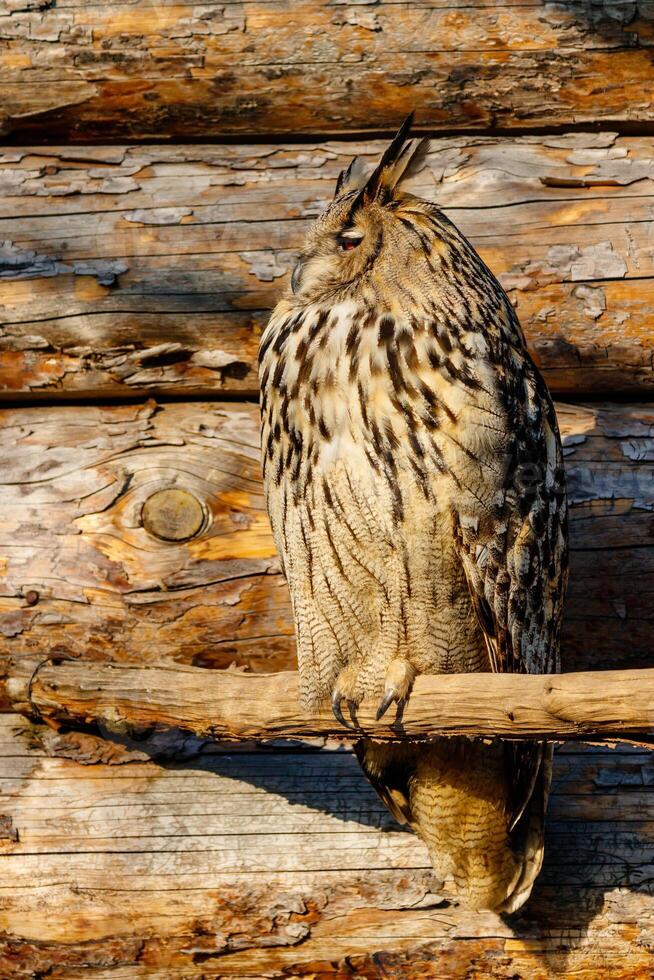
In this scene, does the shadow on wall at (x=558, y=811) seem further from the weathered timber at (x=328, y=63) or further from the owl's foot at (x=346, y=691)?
the weathered timber at (x=328, y=63)

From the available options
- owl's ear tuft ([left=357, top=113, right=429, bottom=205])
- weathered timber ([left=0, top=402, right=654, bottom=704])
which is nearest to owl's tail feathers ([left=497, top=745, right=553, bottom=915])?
weathered timber ([left=0, top=402, right=654, bottom=704])

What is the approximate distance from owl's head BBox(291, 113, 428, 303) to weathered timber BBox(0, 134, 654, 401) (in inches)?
16.8

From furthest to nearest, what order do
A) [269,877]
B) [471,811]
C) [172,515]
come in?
[172,515] → [269,877] → [471,811]

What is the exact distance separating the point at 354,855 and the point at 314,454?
3.37ft

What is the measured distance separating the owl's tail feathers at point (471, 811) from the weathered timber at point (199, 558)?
0.40m

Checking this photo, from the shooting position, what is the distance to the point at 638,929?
274 cm

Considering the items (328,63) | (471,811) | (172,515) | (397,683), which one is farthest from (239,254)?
(471,811)

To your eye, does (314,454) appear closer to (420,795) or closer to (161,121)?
(420,795)

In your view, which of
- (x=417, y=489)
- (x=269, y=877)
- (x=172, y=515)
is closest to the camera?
(x=417, y=489)

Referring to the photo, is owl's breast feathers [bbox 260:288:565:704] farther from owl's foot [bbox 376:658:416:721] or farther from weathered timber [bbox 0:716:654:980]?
weathered timber [bbox 0:716:654:980]

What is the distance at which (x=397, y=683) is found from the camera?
2406mm

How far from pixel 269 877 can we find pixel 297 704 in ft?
2.08

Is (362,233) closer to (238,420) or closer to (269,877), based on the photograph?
(238,420)

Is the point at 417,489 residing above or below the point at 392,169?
below
